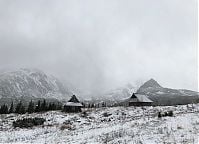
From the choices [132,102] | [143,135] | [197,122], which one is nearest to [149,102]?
[132,102]

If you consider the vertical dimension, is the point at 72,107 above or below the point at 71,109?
above

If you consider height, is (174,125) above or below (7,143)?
above

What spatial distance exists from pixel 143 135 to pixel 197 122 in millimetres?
7825

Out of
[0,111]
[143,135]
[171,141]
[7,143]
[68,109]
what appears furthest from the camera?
[0,111]

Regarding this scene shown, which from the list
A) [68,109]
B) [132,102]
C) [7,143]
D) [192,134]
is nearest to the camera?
[192,134]

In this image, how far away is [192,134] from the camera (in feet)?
63.3

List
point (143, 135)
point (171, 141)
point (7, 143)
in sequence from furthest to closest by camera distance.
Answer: point (7, 143) → point (143, 135) → point (171, 141)

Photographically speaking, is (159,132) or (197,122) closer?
(159,132)

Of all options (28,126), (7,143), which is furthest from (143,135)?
(28,126)

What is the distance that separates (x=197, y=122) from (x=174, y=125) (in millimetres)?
2787

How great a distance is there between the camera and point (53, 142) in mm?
22016

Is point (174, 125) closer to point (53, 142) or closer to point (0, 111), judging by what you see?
point (53, 142)

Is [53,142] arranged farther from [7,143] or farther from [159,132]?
[159,132]

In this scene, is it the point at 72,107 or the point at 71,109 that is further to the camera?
the point at 72,107
